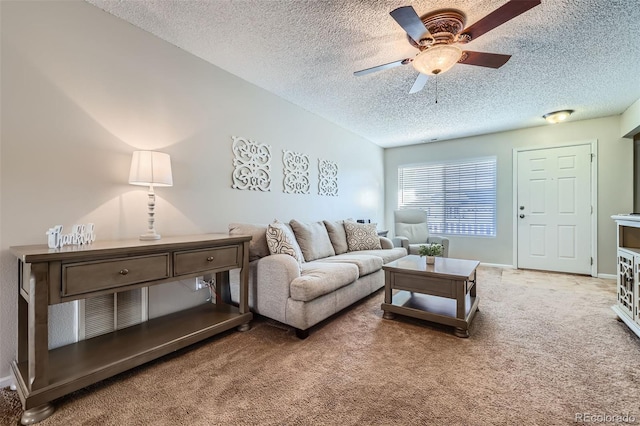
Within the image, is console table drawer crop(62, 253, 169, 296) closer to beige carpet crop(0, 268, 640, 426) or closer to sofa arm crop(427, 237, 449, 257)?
beige carpet crop(0, 268, 640, 426)

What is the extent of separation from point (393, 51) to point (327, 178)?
2.09 metres

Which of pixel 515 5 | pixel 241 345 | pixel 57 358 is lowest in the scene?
pixel 241 345

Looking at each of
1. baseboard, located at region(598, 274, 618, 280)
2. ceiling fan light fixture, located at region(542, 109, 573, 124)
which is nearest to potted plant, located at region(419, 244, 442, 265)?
ceiling fan light fixture, located at region(542, 109, 573, 124)

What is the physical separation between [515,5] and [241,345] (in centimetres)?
269

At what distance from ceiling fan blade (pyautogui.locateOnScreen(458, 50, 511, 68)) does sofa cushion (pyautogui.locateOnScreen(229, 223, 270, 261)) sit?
2.15 m

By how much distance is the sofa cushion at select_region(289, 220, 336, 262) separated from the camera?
296 centimetres

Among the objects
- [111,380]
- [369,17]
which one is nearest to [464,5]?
[369,17]

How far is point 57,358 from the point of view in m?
1.56

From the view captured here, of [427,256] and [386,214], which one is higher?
[386,214]

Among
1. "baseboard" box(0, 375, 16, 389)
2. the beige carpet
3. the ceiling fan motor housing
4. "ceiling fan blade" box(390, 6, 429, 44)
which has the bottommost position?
the beige carpet

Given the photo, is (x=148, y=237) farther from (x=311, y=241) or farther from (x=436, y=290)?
(x=436, y=290)

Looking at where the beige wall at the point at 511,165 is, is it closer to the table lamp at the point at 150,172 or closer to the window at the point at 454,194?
the window at the point at 454,194

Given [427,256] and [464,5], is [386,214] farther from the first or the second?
[464,5]

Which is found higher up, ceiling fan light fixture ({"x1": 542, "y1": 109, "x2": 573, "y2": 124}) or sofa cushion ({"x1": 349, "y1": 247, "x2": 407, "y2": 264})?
ceiling fan light fixture ({"x1": 542, "y1": 109, "x2": 573, "y2": 124})
